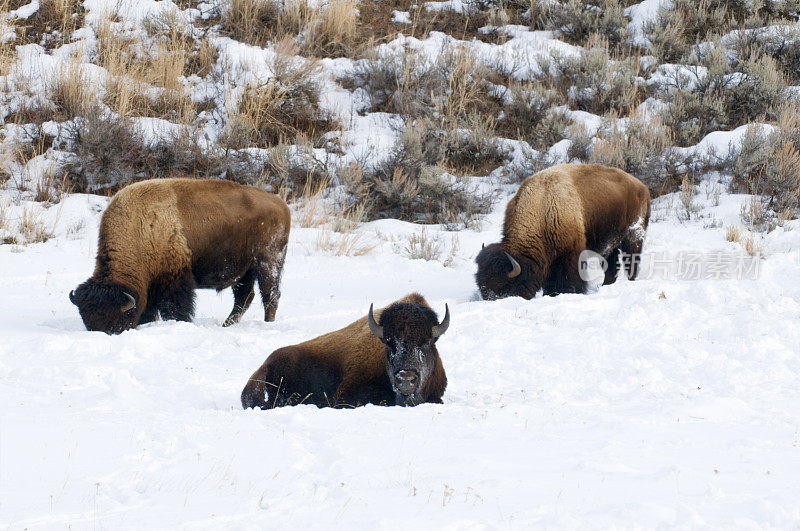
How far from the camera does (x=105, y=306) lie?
8.01 meters

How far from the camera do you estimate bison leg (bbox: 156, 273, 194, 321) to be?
28.7ft

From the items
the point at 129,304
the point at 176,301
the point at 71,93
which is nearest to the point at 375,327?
the point at 129,304

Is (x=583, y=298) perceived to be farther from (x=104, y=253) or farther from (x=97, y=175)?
(x=97, y=175)

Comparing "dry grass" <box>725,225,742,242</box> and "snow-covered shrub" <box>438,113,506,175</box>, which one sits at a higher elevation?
"dry grass" <box>725,225,742,242</box>

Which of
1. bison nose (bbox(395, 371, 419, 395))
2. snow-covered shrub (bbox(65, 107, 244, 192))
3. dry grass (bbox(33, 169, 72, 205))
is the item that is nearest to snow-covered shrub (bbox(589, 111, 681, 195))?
snow-covered shrub (bbox(65, 107, 244, 192))

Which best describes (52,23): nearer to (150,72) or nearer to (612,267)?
(150,72)

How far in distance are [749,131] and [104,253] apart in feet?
36.8

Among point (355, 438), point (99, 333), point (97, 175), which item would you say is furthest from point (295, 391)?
point (97, 175)

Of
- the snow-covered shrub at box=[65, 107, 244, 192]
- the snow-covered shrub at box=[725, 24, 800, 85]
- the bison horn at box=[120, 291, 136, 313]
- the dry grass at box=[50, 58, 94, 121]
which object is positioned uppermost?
the snow-covered shrub at box=[725, 24, 800, 85]

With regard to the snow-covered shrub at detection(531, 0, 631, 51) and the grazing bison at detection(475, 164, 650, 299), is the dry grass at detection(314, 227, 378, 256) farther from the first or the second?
the snow-covered shrub at detection(531, 0, 631, 51)

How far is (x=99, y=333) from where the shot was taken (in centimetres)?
757

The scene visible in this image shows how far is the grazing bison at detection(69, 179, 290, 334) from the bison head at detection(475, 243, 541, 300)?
2402 millimetres

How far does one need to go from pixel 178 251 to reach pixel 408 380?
4469 millimetres

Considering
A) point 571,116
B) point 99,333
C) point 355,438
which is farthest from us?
point 571,116
